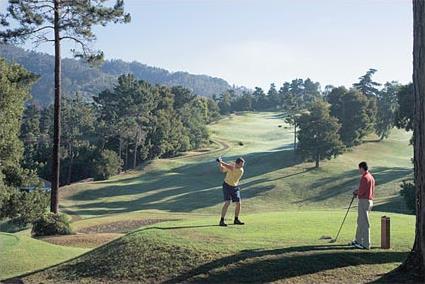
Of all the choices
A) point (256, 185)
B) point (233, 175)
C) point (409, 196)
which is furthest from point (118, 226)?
point (233, 175)

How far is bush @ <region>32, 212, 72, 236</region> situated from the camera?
81.3ft

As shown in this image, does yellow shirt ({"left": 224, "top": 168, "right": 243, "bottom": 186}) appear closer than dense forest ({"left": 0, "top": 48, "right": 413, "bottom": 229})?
Yes

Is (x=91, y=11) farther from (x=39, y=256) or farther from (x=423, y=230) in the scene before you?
(x=423, y=230)

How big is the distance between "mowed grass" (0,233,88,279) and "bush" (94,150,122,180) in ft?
191

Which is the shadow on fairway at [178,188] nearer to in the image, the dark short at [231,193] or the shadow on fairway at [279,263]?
the dark short at [231,193]

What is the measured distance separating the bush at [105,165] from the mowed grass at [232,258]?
2488 inches

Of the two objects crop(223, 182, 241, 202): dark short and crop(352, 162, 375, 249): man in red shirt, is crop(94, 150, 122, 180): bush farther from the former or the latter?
crop(352, 162, 375, 249): man in red shirt

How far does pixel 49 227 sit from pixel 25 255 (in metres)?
7.92

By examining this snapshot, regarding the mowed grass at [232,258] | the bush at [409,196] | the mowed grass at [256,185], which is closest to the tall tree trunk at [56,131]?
the mowed grass at [232,258]

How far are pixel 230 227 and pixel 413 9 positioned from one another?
8466 millimetres

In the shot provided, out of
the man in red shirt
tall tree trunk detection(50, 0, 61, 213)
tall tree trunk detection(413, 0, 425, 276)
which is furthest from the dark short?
tall tree trunk detection(50, 0, 61, 213)

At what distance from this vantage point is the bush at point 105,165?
78.1 m

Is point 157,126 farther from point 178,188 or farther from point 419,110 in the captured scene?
point 419,110

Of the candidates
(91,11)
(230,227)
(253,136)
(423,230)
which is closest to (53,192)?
(91,11)
